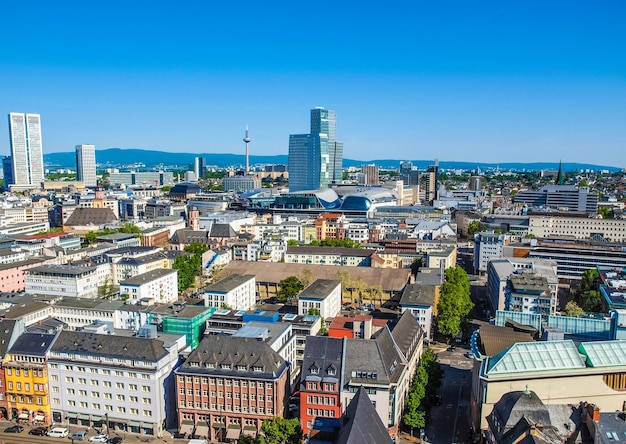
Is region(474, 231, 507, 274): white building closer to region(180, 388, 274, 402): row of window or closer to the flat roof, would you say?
the flat roof

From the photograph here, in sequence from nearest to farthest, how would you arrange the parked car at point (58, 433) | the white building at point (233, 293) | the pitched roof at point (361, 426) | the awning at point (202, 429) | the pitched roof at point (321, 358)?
the pitched roof at point (361, 426)
the pitched roof at point (321, 358)
the awning at point (202, 429)
the parked car at point (58, 433)
the white building at point (233, 293)

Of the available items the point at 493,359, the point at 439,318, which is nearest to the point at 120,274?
the point at 439,318

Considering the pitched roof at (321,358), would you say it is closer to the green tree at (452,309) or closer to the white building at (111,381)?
the white building at (111,381)

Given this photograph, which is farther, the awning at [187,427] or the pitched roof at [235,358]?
the awning at [187,427]

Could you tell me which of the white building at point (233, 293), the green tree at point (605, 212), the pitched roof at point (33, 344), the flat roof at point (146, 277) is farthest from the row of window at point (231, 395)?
the green tree at point (605, 212)

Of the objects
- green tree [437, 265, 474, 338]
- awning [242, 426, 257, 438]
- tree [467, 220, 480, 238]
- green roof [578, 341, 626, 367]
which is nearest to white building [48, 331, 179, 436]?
awning [242, 426, 257, 438]

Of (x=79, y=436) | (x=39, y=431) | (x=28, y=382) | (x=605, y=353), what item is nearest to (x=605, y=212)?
(x=605, y=353)

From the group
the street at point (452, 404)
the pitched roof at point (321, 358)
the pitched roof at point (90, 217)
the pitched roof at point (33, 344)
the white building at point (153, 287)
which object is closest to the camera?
the pitched roof at point (321, 358)
